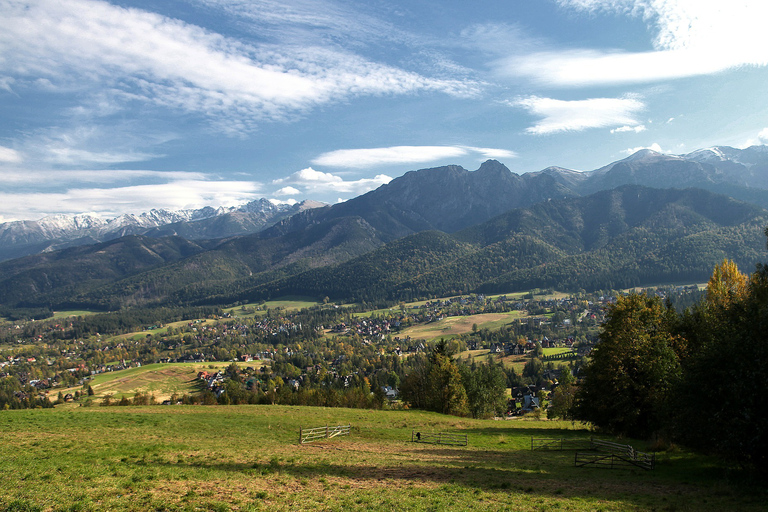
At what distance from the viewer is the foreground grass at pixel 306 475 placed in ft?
51.3

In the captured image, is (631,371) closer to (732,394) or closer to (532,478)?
(732,394)

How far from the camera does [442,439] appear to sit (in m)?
35.5

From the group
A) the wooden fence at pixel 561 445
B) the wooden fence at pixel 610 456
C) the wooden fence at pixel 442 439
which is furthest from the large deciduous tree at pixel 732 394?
the wooden fence at pixel 442 439

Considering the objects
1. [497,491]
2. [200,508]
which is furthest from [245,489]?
[497,491]

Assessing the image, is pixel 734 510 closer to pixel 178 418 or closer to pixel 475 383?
pixel 178 418

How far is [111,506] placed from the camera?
1392 centimetres

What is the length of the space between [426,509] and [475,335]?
606 feet

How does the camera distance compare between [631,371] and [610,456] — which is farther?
[631,371]

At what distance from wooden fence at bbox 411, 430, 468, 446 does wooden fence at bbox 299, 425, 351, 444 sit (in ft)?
21.5

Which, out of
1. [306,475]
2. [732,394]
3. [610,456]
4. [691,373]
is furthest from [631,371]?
[306,475]

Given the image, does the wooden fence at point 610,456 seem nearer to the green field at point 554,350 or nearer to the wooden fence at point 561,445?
the wooden fence at point 561,445

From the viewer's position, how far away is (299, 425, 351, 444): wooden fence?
3303 cm

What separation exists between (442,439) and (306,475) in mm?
18506

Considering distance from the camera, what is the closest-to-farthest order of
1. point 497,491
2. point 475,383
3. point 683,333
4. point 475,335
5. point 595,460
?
point 497,491 < point 595,460 < point 683,333 < point 475,383 < point 475,335
